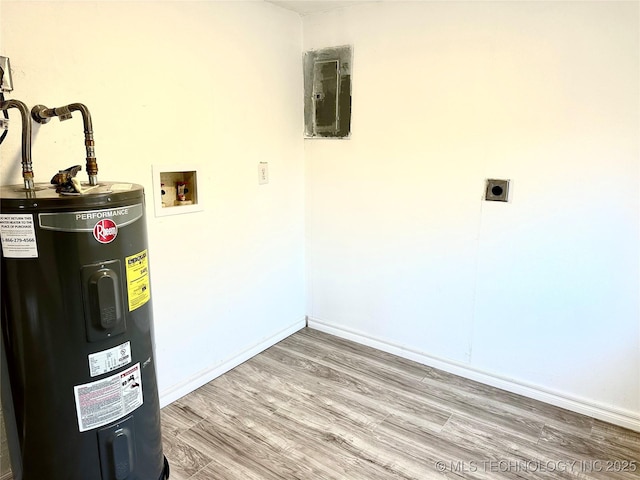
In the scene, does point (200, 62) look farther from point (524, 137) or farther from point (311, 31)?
point (524, 137)

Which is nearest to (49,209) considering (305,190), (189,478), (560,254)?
(189,478)

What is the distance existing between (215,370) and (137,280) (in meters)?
1.28

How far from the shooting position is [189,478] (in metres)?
1.78


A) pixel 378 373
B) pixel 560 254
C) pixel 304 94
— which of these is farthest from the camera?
pixel 304 94

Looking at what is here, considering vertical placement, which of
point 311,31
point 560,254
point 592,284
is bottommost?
point 592,284

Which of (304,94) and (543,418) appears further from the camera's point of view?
(304,94)

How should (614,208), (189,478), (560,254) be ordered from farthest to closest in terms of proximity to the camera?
1. (560,254)
2. (614,208)
3. (189,478)

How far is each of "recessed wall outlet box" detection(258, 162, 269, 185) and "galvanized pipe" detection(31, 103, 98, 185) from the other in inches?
47.2

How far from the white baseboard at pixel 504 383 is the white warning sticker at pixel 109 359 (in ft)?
6.04

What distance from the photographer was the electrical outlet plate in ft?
4.73

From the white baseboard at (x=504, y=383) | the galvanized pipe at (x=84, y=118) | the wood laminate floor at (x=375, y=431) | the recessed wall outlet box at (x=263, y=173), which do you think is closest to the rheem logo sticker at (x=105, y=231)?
the galvanized pipe at (x=84, y=118)

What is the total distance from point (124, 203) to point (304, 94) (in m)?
1.84

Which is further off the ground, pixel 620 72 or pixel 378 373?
pixel 620 72

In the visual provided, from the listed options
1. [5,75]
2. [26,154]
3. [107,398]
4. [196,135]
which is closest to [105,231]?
[26,154]
